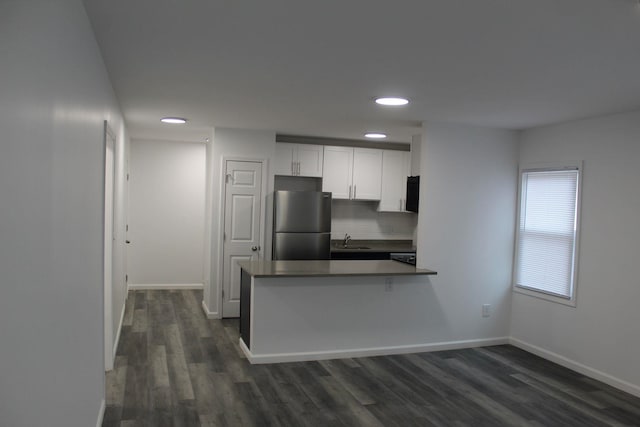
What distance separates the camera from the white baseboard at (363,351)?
4746 mm

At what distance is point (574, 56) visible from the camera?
107 inches

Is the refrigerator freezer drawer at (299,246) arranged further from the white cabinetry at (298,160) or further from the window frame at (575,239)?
the window frame at (575,239)

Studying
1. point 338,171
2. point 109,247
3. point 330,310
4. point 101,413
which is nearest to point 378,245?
point 338,171

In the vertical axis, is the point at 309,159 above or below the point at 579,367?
above

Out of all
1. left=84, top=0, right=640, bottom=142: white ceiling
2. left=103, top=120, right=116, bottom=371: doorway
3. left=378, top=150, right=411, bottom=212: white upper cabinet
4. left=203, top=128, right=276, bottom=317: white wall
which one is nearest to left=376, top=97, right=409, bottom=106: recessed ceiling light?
left=84, top=0, right=640, bottom=142: white ceiling

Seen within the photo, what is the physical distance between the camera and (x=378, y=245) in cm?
750

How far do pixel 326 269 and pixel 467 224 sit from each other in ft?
5.21

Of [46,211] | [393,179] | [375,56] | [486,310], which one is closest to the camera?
[46,211]

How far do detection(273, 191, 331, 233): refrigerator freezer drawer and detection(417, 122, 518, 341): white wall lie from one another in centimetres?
146

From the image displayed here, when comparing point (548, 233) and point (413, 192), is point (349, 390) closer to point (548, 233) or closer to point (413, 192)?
point (413, 192)

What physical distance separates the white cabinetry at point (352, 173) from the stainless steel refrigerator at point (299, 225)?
2.54 ft

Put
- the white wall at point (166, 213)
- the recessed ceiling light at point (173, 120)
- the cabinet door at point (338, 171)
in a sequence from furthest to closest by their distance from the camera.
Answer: the white wall at point (166, 213)
the cabinet door at point (338, 171)
the recessed ceiling light at point (173, 120)

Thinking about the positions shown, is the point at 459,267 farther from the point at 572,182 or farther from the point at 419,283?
the point at 572,182

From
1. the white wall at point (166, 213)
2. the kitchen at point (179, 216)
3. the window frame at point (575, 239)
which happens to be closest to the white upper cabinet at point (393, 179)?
the kitchen at point (179, 216)
